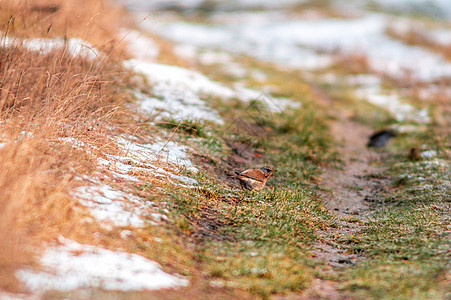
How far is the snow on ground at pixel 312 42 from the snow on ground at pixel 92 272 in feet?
45.8

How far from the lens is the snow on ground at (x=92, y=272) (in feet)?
7.84

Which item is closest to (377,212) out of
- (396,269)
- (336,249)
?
(336,249)

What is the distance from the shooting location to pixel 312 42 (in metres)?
21.1

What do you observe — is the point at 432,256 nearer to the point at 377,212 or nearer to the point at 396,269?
the point at 396,269

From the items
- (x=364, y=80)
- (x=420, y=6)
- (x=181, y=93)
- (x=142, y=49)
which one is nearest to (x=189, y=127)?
(x=181, y=93)

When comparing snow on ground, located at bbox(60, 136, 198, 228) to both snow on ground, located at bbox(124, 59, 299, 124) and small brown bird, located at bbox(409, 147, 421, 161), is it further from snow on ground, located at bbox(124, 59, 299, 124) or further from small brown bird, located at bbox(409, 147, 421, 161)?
small brown bird, located at bbox(409, 147, 421, 161)

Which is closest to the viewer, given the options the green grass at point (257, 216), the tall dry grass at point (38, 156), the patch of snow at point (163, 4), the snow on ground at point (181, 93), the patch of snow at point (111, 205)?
the tall dry grass at point (38, 156)

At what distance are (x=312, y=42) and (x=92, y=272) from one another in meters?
20.8

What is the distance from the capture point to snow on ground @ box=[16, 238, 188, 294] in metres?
2.39

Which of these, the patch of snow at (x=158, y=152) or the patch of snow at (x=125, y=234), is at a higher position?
the patch of snow at (x=125, y=234)

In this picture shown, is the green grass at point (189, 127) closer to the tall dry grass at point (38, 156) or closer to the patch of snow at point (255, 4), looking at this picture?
the tall dry grass at point (38, 156)

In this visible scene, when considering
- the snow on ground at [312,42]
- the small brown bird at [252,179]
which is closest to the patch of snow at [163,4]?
the snow on ground at [312,42]

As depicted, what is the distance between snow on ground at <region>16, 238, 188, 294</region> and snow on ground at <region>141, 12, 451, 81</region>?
14.0 metres

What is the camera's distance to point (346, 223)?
14.7 ft
